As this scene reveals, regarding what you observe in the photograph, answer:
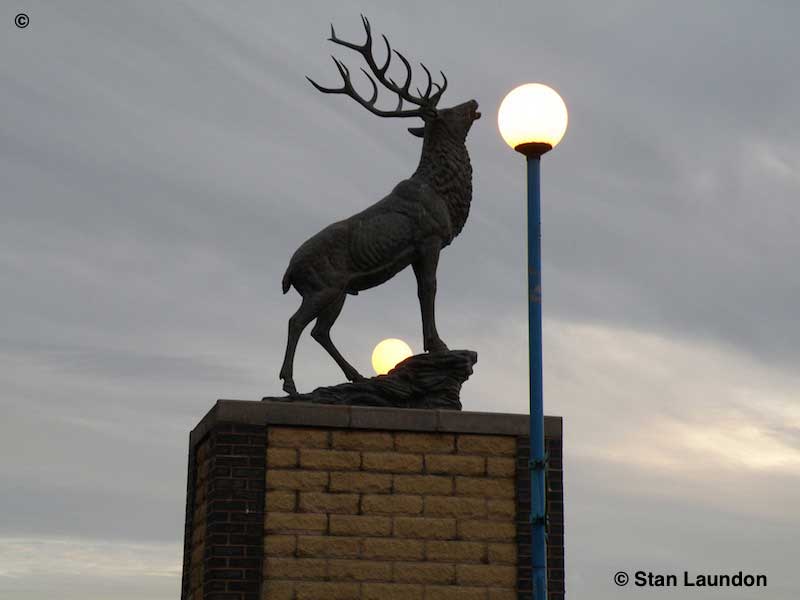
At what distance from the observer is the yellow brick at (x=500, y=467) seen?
12.6 meters

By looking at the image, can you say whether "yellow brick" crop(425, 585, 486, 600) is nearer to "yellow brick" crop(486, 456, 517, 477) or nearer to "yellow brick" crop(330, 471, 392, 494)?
"yellow brick" crop(330, 471, 392, 494)

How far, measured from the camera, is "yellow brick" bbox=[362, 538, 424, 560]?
12086 mm

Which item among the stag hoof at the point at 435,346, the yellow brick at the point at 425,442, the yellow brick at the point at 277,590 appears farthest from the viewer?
the stag hoof at the point at 435,346

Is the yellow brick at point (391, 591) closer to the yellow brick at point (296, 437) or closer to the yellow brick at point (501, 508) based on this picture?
the yellow brick at point (501, 508)

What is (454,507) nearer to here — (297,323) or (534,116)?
(297,323)

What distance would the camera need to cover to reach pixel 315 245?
13406mm

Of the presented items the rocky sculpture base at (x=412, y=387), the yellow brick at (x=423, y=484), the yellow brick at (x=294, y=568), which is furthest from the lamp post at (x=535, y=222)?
the rocky sculpture base at (x=412, y=387)

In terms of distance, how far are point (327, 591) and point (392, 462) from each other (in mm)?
1377

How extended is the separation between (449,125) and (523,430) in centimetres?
336

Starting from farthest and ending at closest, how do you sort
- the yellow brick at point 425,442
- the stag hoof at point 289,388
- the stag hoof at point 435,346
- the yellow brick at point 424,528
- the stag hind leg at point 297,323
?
the stag hoof at point 435,346 < the stag hind leg at point 297,323 < the stag hoof at point 289,388 < the yellow brick at point 425,442 < the yellow brick at point 424,528

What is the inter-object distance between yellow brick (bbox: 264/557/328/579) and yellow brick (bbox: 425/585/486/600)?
1.02 metres

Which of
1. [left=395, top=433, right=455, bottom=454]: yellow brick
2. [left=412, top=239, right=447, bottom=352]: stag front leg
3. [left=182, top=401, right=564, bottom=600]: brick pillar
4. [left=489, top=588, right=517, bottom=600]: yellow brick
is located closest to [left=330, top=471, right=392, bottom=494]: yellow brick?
[left=182, top=401, right=564, bottom=600]: brick pillar

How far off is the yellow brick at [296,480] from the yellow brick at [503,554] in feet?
5.75

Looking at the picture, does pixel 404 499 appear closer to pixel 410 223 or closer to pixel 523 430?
pixel 523 430
